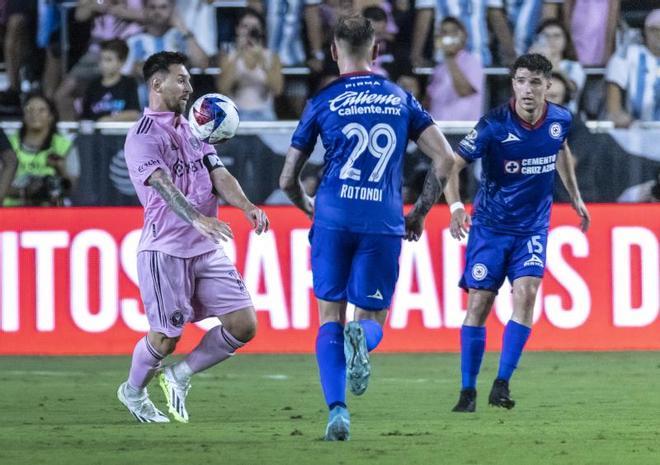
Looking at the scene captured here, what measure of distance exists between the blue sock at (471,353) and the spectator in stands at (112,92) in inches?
276

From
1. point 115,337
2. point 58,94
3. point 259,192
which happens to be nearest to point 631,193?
point 259,192

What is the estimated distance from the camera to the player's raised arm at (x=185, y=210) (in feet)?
25.3

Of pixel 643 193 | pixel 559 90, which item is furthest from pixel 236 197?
pixel 559 90

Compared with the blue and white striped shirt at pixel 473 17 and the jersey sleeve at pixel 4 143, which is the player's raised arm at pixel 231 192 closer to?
the jersey sleeve at pixel 4 143

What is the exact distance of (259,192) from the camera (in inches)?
549

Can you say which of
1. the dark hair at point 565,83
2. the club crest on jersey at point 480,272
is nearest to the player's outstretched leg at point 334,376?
the club crest on jersey at point 480,272

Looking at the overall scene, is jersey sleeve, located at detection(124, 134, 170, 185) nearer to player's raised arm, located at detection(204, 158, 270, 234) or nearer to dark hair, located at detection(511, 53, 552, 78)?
player's raised arm, located at detection(204, 158, 270, 234)

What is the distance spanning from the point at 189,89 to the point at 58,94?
7.88 meters

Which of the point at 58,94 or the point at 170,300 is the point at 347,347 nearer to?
the point at 170,300

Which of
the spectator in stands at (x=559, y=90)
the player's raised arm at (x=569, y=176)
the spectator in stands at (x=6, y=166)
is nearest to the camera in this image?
the player's raised arm at (x=569, y=176)

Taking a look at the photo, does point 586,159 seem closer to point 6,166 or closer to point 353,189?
point 6,166

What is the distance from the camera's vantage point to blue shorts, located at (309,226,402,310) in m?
7.30

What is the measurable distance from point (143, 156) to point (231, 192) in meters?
0.52

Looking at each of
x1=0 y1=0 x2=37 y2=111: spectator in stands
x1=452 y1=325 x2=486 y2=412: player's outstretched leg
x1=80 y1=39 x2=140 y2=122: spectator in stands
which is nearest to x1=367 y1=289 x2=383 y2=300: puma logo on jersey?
x1=452 y1=325 x2=486 y2=412: player's outstretched leg
